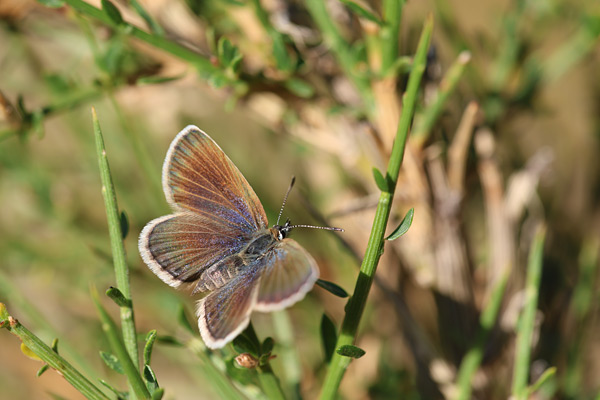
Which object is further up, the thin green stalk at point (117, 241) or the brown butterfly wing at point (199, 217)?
the brown butterfly wing at point (199, 217)

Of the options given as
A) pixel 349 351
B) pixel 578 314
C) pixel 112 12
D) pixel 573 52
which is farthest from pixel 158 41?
pixel 578 314

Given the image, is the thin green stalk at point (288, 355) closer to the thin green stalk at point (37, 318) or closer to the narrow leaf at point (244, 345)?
the narrow leaf at point (244, 345)

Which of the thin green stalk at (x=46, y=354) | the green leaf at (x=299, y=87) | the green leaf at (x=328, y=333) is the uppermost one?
the green leaf at (x=299, y=87)

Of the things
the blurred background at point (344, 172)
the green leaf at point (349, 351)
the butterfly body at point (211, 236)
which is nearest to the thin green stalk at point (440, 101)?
the blurred background at point (344, 172)

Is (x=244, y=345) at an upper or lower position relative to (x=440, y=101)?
lower

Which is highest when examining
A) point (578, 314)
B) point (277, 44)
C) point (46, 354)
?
point (578, 314)

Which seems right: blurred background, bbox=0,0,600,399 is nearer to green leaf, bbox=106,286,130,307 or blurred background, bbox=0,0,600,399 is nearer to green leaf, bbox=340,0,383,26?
green leaf, bbox=340,0,383,26

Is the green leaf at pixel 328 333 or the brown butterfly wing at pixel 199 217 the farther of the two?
the brown butterfly wing at pixel 199 217

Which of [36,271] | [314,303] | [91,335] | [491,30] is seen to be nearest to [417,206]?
[314,303]

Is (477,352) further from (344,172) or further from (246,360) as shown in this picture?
(344,172)
